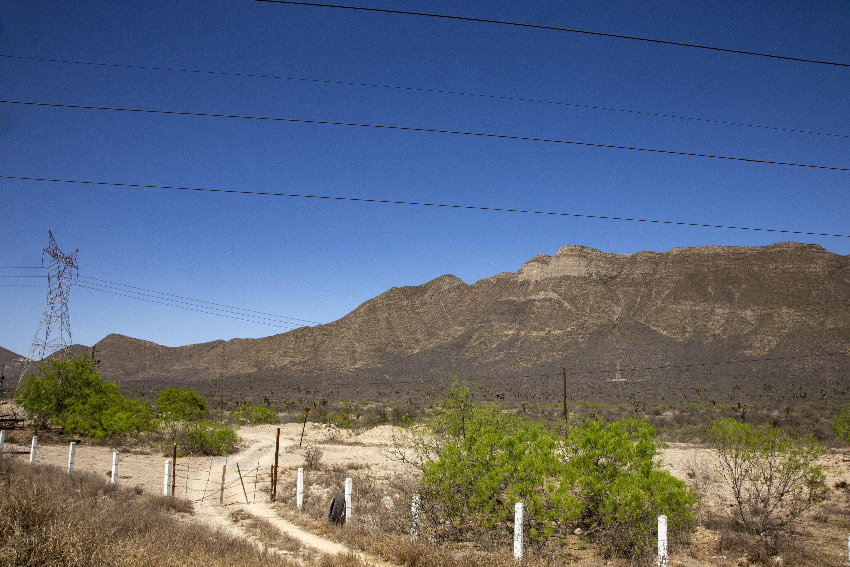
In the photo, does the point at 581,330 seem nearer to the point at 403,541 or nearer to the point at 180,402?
the point at 180,402

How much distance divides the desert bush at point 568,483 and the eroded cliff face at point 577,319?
75317mm

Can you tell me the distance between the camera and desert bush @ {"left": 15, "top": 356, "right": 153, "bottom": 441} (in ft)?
100

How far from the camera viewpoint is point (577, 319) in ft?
329

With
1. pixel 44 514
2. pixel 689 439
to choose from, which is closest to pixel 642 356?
pixel 689 439

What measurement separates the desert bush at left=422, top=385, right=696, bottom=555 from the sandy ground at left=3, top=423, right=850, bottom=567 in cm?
97

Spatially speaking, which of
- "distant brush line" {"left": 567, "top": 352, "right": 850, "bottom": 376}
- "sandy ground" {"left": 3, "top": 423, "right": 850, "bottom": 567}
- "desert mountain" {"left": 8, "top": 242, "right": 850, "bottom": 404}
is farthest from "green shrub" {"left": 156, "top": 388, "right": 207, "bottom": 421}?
"distant brush line" {"left": 567, "top": 352, "right": 850, "bottom": 376}

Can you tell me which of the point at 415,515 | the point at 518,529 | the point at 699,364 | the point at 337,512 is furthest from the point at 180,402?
the point at 699,364

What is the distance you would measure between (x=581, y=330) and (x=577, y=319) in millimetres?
4343

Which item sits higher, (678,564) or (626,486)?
(626,486)

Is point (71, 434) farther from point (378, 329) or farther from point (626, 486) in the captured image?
point (378, 329)

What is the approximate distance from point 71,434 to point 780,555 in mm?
34494

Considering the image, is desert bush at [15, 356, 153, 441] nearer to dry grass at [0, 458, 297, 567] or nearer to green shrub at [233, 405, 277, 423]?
green shrub at [233, 405, 277, 423]

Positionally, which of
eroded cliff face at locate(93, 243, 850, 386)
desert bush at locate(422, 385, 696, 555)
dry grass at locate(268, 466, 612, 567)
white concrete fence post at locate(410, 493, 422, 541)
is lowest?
dry grass at locate(268, 466, 612, 567)

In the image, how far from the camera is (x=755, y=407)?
46.6m
